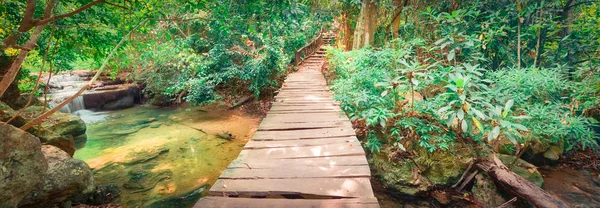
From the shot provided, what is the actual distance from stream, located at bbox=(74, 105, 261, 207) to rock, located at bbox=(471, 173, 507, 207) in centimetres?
465

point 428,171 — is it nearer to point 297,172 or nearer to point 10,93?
point 297,172

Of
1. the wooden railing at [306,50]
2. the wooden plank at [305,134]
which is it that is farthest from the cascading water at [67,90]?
the wooden plank at [305,134]

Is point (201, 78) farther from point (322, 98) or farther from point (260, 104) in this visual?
point (322, 98)

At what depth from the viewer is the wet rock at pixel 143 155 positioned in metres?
5.99

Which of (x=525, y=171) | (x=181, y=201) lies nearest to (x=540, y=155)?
(x=525, y=171)

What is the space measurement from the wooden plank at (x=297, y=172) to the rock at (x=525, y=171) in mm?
3725

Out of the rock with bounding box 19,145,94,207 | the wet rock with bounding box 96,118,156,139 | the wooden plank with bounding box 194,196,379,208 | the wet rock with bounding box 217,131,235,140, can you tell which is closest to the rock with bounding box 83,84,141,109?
the wet rock with bounding box 96,118,156,139

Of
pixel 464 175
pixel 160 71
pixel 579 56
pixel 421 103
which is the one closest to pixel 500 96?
pixel 421 103

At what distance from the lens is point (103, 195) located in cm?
434

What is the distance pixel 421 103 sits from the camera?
420cm

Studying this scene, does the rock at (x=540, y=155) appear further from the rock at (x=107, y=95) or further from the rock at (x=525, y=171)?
the rock at (x=107, y=95)

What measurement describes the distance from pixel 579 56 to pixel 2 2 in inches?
394

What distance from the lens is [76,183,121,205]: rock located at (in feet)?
13.6

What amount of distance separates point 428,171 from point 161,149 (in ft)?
20.5
